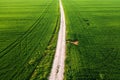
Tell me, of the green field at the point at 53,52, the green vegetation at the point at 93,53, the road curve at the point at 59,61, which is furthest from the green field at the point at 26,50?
the green vegetation at the point at 93,53

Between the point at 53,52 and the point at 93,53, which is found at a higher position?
the point at 53,52

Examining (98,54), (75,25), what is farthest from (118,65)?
(75,25)

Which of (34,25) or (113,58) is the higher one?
(34,25)

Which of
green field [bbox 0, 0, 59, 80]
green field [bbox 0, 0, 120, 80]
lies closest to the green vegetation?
green field [bbox 0, 0, 120, 80]

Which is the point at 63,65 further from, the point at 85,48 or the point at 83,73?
the point at 85,48

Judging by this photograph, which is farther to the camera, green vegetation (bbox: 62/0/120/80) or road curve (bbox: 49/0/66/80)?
green vegetation (bbox: 62/0/120/80)

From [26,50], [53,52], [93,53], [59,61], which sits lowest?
[93,53]

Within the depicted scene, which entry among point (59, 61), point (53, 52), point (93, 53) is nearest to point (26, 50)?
point (53, 52)

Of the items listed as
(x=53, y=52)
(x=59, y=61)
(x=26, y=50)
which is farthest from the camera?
(x=26, y=50)

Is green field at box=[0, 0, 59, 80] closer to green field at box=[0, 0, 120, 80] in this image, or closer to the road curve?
green field at box=[0, 0, 120, 80]

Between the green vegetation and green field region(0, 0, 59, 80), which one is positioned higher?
green field region(0, 0, 59, 80)

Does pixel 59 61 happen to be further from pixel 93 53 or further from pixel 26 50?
pixel 26 50
